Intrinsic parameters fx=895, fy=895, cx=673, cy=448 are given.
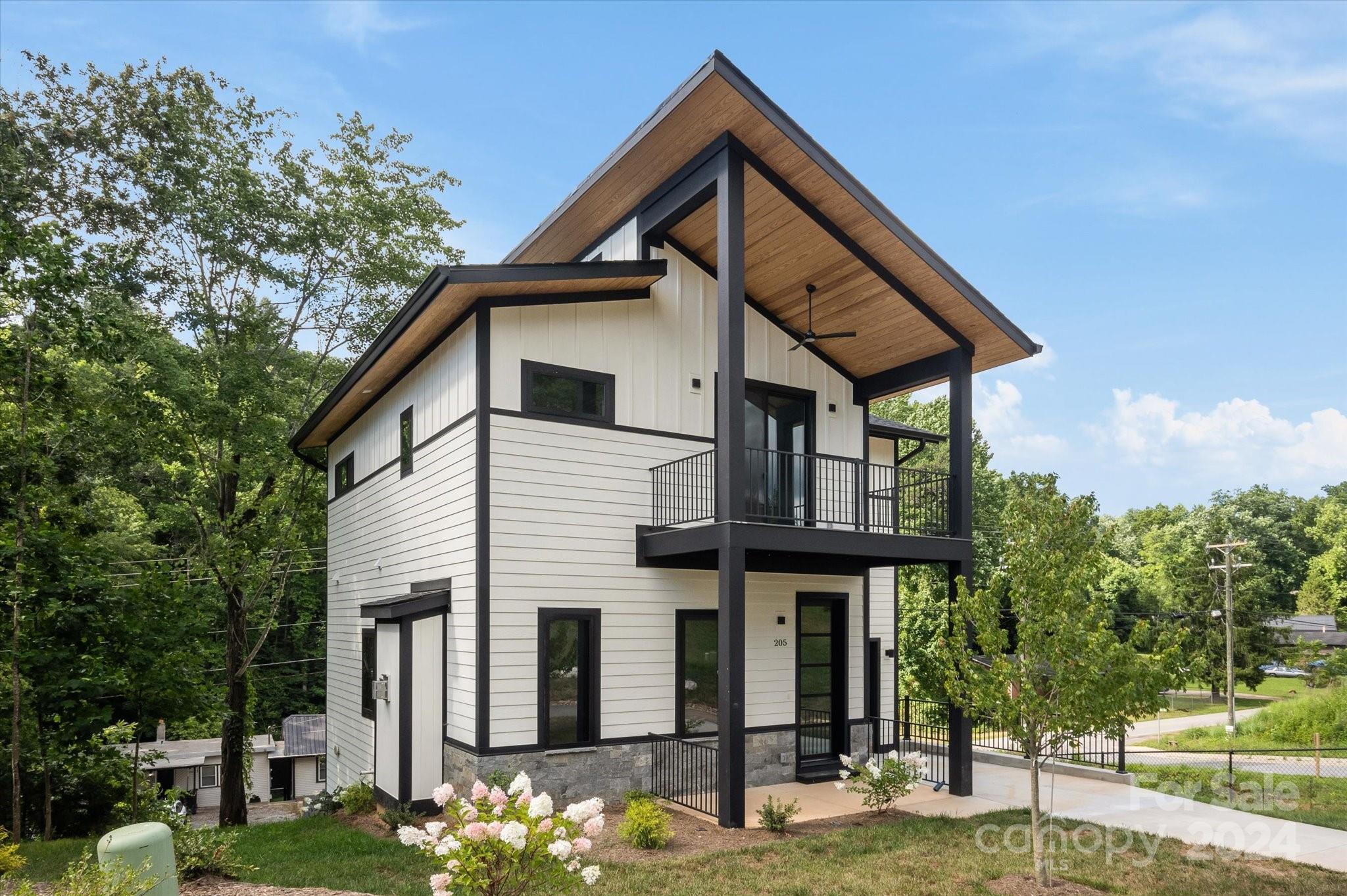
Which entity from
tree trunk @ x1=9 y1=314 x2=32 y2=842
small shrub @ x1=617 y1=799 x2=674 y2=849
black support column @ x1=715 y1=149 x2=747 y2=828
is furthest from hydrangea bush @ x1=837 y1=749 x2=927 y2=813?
tree trunk @ x1=9 y1=314 x2=32 y2=842

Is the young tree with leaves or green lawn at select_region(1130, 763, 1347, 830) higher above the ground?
the young tree with leaves

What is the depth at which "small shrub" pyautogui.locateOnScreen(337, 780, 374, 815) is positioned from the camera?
11.8 metres

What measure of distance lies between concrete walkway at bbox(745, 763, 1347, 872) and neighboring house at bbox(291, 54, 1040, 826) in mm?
553

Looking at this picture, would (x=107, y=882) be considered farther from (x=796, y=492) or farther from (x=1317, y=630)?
(x=1317, y=630)

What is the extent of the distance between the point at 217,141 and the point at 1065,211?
40398 mm

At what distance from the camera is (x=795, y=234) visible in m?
11.2

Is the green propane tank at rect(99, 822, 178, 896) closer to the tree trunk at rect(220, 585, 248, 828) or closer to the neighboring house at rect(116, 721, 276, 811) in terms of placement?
the tree trunk at rect(220, 585, 248, 828)

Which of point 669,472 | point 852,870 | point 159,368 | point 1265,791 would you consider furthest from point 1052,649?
point 159,368

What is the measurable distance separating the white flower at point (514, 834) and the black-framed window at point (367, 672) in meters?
9.13

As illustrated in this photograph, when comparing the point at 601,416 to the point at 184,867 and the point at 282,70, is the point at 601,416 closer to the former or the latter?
the point at 184,867

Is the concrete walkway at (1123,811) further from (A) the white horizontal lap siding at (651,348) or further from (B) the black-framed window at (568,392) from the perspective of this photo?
(B) the black-framed window at (568,392)

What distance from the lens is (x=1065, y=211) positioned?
45.1 metres

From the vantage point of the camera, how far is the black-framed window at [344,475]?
16578 millimetres

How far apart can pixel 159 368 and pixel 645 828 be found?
39.1 feet
